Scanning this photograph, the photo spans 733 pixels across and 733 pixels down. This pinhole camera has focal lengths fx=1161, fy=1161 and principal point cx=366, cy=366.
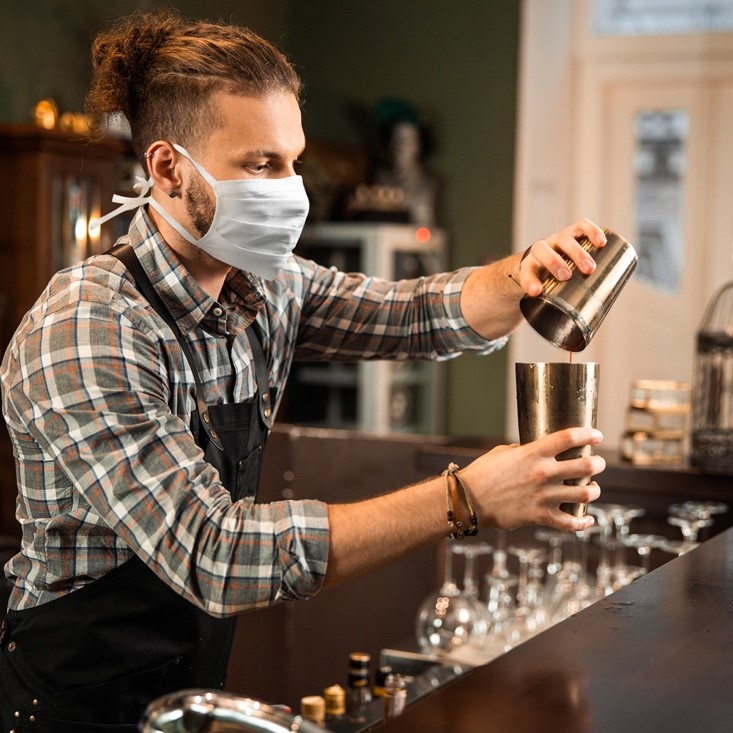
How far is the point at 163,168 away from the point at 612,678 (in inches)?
37.6

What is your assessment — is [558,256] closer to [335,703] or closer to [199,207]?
[199,207]

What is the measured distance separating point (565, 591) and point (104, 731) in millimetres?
1103

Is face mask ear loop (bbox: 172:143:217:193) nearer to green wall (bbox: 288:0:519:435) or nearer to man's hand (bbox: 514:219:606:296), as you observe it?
man's hand (bbox: 514:219:606:296)

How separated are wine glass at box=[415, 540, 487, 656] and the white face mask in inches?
37.3

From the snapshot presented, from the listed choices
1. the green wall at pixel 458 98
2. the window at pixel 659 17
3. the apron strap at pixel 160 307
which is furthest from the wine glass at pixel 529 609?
the window at pixel 659 17

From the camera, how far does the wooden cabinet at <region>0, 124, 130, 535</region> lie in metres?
4.82

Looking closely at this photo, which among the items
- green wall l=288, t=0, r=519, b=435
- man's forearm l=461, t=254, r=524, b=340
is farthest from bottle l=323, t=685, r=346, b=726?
green wall l=288, t=0, r=519, b=435

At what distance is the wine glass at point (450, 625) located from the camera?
235cm

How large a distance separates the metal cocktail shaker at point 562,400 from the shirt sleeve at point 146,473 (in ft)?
→ 0.89

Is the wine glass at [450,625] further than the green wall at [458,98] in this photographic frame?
No

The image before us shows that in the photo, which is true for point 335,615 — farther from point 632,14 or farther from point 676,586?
point 632,14

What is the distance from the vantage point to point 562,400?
1.33 metres

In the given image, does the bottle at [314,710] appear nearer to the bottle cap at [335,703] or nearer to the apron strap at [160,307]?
the bottle cap at [335,703]

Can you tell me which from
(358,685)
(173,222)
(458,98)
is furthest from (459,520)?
(458,98)
